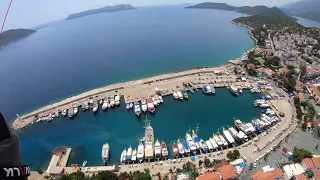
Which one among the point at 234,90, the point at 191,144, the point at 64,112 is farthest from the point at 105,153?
the point at 234,90

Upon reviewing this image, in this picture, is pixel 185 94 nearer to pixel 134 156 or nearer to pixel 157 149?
pixel 157 149

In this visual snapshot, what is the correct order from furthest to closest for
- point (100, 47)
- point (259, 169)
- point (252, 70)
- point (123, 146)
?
point (100, 47) < point (252, 70) < point (123, 146) < point (259, 169)

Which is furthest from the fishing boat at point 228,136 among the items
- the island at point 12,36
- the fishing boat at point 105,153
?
the island at point 12,36

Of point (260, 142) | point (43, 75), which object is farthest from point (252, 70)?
point (43, 75)

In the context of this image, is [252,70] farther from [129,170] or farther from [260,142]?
[129,170]

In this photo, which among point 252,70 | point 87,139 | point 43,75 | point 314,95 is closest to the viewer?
point 87,139

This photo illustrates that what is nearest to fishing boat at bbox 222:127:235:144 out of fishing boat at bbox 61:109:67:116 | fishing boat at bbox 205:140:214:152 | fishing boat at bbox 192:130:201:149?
fishing boat at bbox 205:140:214:152

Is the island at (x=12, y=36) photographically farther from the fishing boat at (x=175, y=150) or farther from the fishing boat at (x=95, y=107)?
the fishing boat at (x=175, y=150)
